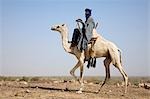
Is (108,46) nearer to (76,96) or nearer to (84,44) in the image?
(84,44)

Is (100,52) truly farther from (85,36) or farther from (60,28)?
(60,28)

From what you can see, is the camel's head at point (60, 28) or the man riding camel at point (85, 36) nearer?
the man riding camel at point (85, 36)

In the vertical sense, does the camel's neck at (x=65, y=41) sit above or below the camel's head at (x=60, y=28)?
below

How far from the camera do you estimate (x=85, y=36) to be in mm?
14977

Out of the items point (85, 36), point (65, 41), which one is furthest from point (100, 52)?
point (65, 41)

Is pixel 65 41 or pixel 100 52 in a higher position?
pixel 65 41

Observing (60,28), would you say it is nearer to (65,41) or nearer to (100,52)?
(65,41)

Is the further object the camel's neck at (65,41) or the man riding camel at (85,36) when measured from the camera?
the camel's neck at (65,41)

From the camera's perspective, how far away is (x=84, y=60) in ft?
50.1

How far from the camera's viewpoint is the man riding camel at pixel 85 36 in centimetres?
1488

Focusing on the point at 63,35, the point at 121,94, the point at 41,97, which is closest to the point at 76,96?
the point at 41,97

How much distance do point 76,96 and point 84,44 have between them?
248cm

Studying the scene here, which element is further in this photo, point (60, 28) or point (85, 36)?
point (60, 28)

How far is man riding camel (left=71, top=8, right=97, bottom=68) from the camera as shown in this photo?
48.8ft
